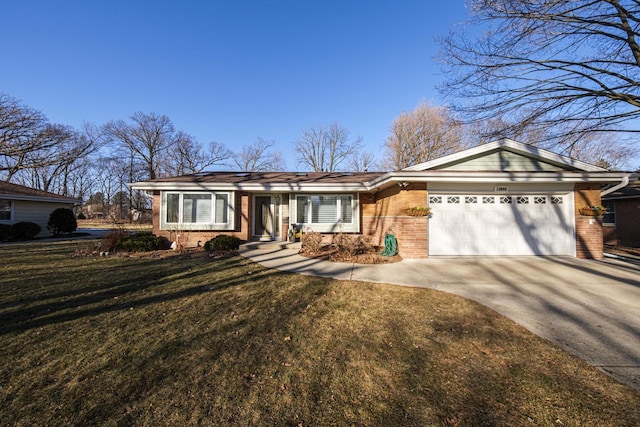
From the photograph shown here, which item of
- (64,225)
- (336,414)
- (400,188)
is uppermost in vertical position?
(400,188)

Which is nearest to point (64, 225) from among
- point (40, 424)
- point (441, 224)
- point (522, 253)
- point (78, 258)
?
point (78, 258)

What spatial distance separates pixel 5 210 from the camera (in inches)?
588

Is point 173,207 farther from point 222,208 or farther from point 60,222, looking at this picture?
point 60,222

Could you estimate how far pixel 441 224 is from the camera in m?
8.53

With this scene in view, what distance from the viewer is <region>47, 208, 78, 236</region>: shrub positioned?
1652cm

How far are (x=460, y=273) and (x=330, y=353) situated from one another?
4859mm

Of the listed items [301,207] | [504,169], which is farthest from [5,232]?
[504,169]

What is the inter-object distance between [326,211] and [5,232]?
56.8 feet

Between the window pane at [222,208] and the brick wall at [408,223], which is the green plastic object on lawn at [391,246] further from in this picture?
the window pane at [222,208]

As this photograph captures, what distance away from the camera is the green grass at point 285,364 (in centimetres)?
214

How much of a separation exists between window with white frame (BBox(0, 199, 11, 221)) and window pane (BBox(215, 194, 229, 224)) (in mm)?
14212

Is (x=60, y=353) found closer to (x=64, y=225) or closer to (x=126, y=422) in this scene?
(x=126, y=422)

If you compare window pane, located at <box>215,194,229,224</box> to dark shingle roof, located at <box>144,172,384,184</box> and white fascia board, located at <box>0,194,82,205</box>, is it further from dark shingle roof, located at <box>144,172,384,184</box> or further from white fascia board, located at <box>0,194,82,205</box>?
white fascia board, located at <box>0,194,82,205</box>

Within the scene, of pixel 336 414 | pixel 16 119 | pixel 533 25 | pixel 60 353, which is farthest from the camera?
pixel 16 119
